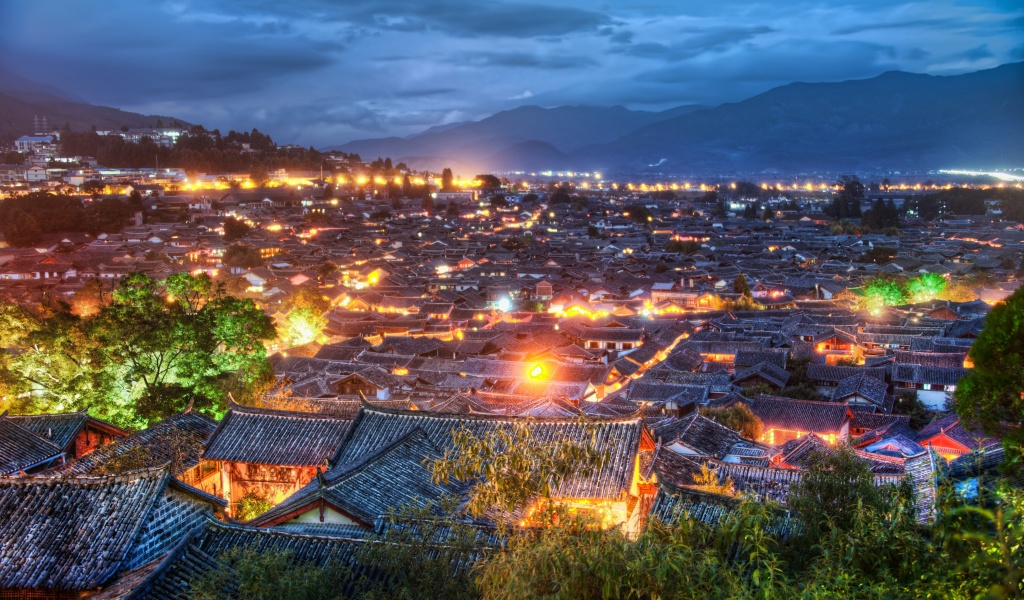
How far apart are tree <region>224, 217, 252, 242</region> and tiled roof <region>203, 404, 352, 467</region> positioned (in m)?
57.5

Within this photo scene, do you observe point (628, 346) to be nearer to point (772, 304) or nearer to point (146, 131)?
point (772, 304)

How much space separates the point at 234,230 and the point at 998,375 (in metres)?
67.2

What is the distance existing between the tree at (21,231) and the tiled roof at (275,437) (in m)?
56.1

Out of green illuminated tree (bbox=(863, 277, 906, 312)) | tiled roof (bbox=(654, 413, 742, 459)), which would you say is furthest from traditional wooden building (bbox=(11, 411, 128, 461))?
green illuminated tree (bbox=(863, 277, 906, 312))

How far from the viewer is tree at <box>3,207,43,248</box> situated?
5881cm

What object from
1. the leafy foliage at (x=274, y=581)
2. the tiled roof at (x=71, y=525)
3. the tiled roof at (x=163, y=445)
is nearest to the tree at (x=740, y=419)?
the tiled roof at (x=163, y=445)

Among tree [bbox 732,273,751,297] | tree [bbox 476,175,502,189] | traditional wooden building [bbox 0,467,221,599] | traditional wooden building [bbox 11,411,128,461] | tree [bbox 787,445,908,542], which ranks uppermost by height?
tree [bbox 476,175,502,189]

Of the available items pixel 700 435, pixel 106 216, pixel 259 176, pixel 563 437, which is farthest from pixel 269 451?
pixel 259 176

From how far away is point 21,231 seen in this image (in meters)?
58.9

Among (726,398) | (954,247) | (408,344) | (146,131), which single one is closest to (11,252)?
(408,344)

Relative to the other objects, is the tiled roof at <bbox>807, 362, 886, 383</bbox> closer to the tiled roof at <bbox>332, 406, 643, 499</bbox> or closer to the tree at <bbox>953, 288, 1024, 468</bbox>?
the tree at <bbox>953, 288, 1024, 468</bbox>

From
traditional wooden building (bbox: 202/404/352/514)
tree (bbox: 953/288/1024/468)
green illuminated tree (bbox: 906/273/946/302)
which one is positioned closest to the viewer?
tree (bbox: 953/288/1024/468)

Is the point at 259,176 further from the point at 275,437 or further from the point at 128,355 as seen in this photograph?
the point at 275,437

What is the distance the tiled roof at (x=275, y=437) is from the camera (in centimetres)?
1349
